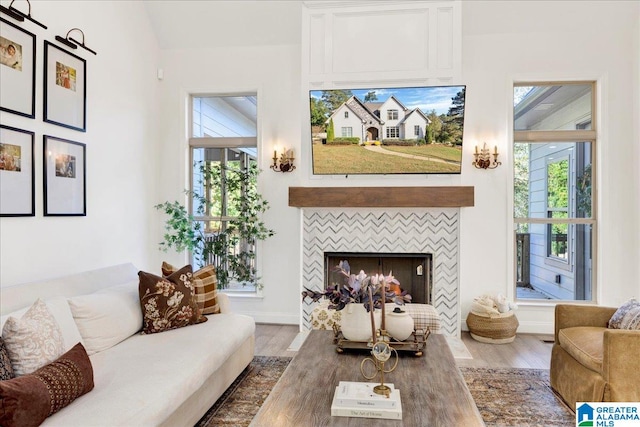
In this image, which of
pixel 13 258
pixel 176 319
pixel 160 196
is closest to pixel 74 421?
pixel 176 319

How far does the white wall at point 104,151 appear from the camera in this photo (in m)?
2.98

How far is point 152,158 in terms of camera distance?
15.4 ft

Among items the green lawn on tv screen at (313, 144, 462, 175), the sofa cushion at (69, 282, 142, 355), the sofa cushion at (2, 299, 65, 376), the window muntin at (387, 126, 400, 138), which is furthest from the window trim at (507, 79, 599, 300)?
the sofa cushion at (2, 299, 65, 376)

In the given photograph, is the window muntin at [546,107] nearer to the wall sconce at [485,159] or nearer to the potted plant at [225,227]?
the wall sconce at [485,159]

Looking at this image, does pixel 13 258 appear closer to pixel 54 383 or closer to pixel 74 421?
pixel 54 383

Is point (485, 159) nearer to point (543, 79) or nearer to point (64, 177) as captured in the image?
point (543, 79)

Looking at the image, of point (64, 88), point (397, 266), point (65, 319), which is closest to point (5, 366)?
point (65, 319)

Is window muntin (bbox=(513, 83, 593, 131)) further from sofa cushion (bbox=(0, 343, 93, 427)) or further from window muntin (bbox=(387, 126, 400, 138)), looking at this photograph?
sofa cushion (bbox=(0, 343, 93, 427))

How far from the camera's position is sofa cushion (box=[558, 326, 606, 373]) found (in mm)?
2377

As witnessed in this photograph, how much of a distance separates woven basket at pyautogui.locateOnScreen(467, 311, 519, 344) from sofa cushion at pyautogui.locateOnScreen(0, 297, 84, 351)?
343cm

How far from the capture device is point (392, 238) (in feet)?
14.5

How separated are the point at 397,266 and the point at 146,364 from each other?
2.99m

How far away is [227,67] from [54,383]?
3.90 meters

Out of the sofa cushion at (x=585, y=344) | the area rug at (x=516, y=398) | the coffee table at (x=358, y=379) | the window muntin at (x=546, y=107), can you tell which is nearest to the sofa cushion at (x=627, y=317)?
the sofa cushion at (x=585, y=344)
